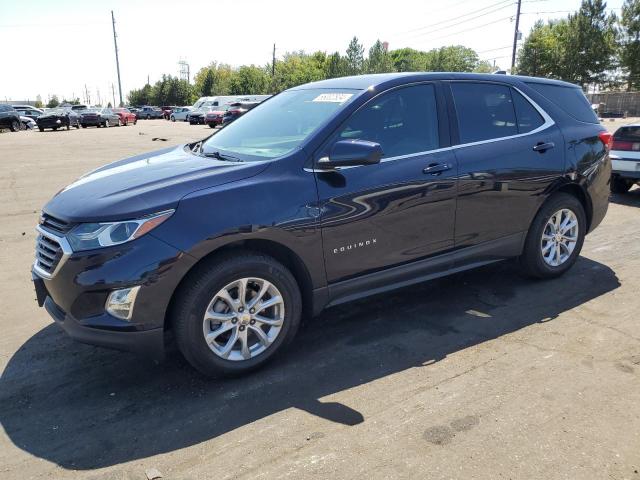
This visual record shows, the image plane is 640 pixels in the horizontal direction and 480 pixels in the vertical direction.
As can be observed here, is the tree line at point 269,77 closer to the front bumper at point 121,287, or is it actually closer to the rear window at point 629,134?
the rear window at point 629,134

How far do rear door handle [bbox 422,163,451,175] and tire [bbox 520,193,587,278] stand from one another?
4.16 feet

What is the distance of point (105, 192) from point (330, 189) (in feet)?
4.63

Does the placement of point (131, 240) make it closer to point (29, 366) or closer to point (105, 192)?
point (105, 192)

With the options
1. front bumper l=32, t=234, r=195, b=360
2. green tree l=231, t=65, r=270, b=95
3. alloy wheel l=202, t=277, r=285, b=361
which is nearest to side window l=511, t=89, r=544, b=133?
alloy wheel l=202, t=277, r=285, b=361

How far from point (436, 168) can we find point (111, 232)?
232cm

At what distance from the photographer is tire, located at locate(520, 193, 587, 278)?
4805 mm

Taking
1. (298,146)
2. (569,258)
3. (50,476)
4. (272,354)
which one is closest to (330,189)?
(298,146)

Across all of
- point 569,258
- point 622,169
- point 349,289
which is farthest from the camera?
point 622,169

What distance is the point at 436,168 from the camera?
3.99 m

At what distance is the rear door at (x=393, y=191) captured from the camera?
3574mm

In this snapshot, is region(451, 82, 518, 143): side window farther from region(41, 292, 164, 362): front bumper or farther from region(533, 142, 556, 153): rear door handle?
region(41, 292, 164, 362): front bumper

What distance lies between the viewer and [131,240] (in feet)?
9.73

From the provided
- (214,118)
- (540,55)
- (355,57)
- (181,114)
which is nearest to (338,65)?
(355,57)

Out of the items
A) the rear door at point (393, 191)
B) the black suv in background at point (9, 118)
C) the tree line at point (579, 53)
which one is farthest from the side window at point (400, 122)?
the tree line at point (579, 53)
